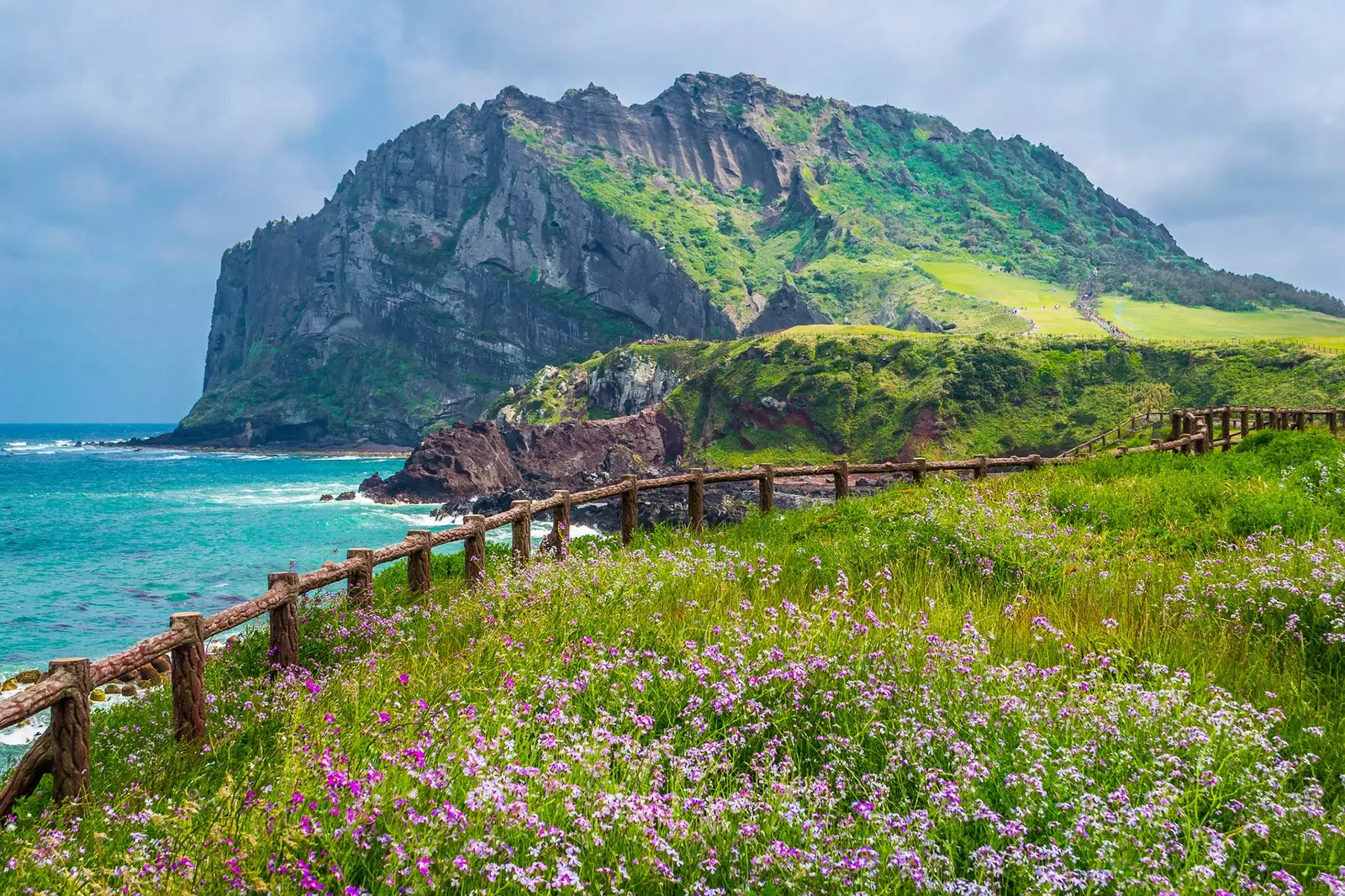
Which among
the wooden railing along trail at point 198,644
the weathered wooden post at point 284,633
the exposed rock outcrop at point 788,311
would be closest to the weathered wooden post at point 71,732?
the wooden railing along trail at point 198,644

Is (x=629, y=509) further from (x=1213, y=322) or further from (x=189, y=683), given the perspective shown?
(x=1213, y=322)

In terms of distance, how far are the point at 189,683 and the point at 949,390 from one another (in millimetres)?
92248

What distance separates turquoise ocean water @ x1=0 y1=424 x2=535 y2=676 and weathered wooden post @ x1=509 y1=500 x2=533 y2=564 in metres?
18.0

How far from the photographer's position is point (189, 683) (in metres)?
5.87

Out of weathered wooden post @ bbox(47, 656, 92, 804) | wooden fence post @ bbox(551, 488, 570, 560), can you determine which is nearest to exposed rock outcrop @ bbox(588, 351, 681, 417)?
wooden fence post @ bbox(551, 488, 570, 560)

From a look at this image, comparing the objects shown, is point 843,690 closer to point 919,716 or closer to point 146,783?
point 919,716

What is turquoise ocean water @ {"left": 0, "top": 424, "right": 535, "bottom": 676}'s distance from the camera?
31.7 meters

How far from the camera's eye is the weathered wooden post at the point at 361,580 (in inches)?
332

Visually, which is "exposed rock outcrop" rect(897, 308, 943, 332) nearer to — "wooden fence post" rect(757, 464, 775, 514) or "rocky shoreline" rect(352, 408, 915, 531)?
"rocky shoreline" rect(352, 408, 915, 531)

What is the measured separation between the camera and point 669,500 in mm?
61219

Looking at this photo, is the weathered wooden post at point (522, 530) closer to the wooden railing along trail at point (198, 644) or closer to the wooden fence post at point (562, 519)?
the wooden railing along trail at point (198, 644)

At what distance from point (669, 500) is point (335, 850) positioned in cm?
5816

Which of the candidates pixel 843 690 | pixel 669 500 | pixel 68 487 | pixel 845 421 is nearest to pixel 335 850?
pixel 843 690

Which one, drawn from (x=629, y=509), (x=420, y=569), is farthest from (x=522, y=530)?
(x=629, y=509)
